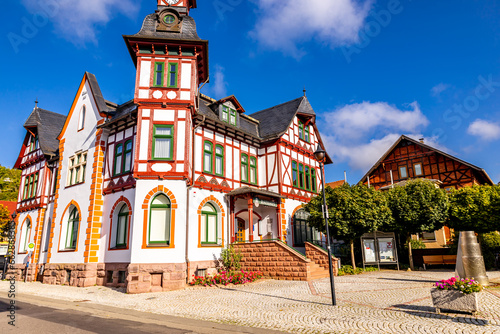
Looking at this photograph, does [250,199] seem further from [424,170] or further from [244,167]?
[424,170]

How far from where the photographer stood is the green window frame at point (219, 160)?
67.1 ft

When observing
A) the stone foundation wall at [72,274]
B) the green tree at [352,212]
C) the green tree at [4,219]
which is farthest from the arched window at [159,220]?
the green tree at [4,219]

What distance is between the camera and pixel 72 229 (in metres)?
20.7

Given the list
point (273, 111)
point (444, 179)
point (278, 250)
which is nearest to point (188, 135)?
point (278, 250)

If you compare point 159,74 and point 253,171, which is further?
point 253,171

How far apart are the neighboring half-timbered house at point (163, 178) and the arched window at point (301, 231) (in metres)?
0.11

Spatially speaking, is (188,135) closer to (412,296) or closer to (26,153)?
(412,296)

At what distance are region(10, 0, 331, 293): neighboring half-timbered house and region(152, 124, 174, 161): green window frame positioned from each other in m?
0.05

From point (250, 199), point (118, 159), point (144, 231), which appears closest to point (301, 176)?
point (250, 199)

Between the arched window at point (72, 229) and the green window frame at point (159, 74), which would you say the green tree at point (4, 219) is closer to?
the arched window at point (72, 229)

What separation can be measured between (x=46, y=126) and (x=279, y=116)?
19.7 meters

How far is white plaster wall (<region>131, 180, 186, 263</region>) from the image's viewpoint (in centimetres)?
1550

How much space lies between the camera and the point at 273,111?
2752cm

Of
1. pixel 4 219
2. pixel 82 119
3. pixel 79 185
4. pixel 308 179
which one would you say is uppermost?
pixel 82 119
